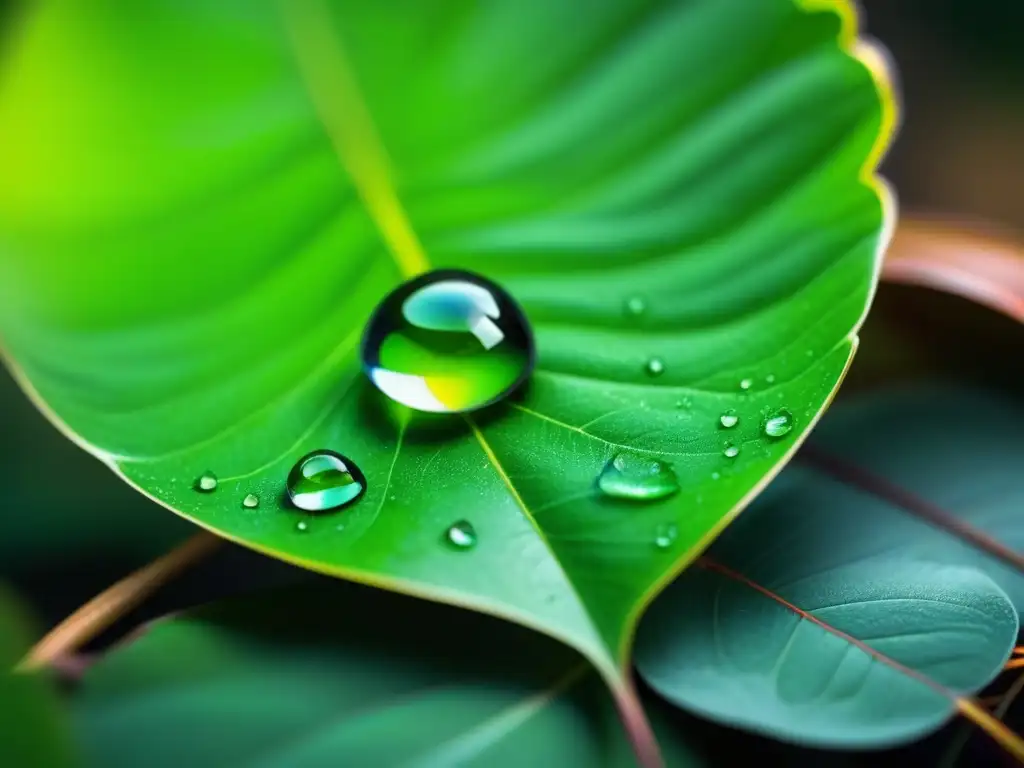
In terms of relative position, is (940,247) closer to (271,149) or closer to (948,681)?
(948,681)

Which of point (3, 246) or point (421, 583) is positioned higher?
point (3, 246)

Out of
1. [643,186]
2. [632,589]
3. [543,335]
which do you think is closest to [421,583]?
[632,589]

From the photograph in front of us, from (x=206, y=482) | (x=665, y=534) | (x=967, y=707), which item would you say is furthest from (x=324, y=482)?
(x=967, y=707)

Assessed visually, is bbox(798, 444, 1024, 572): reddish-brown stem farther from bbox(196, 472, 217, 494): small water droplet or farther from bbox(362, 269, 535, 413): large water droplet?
bbox(196, 472, 217, 494): small water droplet

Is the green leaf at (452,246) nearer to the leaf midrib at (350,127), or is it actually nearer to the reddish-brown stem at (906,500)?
the leaf midrib at (350,127)

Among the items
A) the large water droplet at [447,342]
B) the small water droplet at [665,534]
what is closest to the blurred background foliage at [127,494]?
the large water droplet at [447,342]

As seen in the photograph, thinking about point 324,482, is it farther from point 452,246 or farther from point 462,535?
point 452,246
